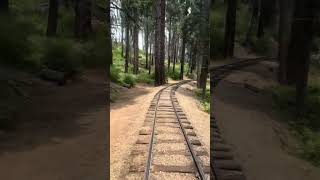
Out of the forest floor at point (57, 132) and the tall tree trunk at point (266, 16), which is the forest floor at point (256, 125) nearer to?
the tall tree trunk at point (266, 16)

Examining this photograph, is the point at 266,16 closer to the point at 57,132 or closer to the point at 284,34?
the point at 284,34

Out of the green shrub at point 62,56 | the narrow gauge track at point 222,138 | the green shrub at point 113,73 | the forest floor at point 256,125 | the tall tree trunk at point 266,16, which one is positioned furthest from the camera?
the green shrub at point 113,73

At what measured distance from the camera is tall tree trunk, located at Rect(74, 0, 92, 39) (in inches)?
173

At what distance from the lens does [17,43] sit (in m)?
4.16

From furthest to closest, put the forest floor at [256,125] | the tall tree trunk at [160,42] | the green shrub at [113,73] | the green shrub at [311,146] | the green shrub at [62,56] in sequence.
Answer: the tall tree trunk at [160,42]
the green shrub at [113,73]
the forest floor at [256,125]
the green shrub at [62,56]
the green shrub at [311,146]

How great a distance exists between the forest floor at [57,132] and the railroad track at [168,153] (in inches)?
89.1

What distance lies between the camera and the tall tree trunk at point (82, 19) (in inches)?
173

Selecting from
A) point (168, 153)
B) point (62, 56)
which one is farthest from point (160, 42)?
point (62, 56)

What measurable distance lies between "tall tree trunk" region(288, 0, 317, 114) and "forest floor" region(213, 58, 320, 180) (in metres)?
0.26

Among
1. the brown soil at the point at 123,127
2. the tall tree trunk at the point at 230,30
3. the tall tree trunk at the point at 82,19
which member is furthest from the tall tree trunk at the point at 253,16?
the brown soil at the point at 123,127

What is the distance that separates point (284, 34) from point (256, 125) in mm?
905

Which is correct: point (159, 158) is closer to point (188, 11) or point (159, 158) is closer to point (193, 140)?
point (193, 140)

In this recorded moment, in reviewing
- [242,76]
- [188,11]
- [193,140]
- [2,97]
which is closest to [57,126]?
[2,97]

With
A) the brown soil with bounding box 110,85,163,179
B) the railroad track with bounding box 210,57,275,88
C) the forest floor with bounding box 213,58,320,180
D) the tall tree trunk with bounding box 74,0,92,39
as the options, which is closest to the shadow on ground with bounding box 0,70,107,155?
the tall tree trunk with bounding box 74,0,92,39
